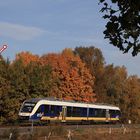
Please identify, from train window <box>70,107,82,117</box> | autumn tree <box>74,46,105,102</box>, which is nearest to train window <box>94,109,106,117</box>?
train window <box>70,107,82,117</box>

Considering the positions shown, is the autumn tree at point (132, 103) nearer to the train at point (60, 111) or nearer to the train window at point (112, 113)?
the train window at point (112, 113)

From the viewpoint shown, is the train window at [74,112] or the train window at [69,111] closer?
the train window at [69,111]

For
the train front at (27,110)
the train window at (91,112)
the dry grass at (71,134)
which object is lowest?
the dry grass at (71,134)

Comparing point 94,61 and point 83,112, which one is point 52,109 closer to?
point 83,112

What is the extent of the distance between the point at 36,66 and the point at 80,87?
2062 cm

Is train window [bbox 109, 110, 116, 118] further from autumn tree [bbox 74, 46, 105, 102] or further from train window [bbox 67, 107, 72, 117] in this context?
autumn tree [bbox 74, 46, 105, 102]

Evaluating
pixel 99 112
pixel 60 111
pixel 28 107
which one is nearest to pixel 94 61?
pixel 99 112

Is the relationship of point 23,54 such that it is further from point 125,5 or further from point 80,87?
point 125,5

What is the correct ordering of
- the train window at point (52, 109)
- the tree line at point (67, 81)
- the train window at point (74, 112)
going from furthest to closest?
the tree line at point (67, 81) → the train window at point (74, 112) → the train window at point (52, 109)

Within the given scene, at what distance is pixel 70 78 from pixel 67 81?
90cm

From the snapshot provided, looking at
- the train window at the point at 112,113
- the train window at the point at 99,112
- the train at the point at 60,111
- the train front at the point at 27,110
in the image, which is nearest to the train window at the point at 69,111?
the train at the point at 60,111

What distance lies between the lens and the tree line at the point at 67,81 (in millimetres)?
66625

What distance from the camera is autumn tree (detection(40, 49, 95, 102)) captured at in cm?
8912

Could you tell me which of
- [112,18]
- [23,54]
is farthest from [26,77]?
[112,18]
